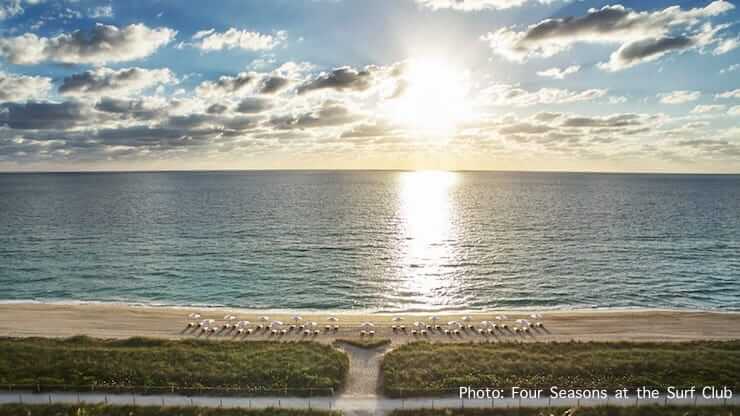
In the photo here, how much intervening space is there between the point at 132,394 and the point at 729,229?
134279mm

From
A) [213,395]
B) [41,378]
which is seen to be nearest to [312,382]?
[213,395]

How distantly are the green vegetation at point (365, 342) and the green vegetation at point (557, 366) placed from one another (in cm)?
241

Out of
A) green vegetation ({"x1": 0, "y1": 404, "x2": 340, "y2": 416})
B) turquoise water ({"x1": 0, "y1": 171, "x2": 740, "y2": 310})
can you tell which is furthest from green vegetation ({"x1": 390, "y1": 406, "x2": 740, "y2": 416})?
turquoise water ({"x1": 0, "y1": 171, "x2": 740, "y2": 310})

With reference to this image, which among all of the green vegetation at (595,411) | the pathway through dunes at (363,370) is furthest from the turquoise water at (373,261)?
the green vegetation at (595,411)

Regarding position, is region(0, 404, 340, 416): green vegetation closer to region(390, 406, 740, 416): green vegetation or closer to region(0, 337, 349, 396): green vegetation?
region(0, 337, 349, 396): green vegetation

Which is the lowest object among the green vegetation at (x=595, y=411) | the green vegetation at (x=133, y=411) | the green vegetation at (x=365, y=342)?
the green vegetation at (x=595, y=411)

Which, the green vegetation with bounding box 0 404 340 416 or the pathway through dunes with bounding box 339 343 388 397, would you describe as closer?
the green vegetation with bounding box 0 404 340 416

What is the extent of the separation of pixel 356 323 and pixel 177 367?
63.6 feet

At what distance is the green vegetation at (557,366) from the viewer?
3244 cm

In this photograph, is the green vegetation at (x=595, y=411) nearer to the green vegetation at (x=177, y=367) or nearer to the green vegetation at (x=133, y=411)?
the green vegetation at (x=133, y=411)

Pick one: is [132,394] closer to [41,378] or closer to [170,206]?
[41,378]

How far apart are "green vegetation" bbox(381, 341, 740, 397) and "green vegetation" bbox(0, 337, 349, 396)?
6.15 metres

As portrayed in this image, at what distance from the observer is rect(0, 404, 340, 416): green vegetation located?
94.1 ft

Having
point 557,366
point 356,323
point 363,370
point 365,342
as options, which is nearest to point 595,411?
point 557,366
